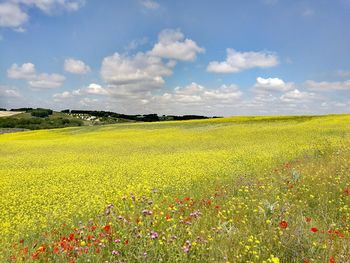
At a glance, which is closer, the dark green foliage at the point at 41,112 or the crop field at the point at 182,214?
Result: the crop field at the point at 182,214

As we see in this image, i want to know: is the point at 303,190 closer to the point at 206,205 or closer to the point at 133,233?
the point at 206,205

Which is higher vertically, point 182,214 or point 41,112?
point 41,112

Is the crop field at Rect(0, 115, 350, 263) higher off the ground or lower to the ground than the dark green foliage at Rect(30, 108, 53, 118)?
lower

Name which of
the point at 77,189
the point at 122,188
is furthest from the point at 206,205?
the point at 77,189

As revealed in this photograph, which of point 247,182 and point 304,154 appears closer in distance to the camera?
point 247,182

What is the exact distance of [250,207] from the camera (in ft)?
24.2

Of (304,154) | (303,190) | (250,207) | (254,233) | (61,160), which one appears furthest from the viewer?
(61,160)

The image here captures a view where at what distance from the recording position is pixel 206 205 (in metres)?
7.70

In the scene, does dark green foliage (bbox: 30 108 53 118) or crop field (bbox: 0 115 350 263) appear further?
dark green foliage (bbox: 30 108 53 118)

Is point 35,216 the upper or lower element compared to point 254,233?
lower

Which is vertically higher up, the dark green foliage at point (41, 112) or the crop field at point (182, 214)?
the dark green foliage at point (41, 112)

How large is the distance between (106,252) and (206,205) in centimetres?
311

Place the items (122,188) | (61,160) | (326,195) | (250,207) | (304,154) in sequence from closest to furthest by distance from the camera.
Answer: (250,207), (326,195), (122,188), (304,154), (61,160)

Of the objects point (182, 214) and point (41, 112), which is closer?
point (182, 214)
